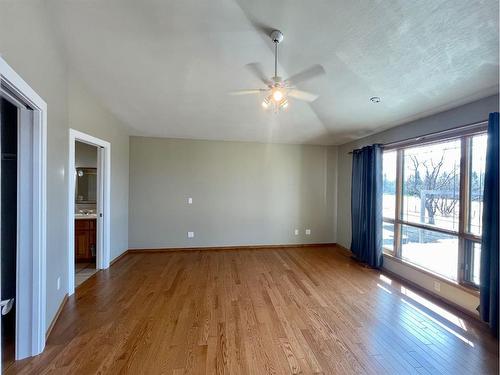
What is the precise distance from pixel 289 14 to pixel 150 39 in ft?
4.49

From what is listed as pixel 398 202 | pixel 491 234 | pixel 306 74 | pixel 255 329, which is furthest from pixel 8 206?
pixel 398 202

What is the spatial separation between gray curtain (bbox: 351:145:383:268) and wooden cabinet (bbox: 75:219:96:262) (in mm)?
4715

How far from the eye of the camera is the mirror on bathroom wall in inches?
163

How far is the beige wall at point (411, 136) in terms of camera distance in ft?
7.70

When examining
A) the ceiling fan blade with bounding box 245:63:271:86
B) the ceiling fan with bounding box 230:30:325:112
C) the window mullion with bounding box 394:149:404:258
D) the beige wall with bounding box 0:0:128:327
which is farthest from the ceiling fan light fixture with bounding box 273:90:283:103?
the window mullion with bounding box 394:149:404:258

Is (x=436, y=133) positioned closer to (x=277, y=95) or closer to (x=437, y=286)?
(x=437, y=286)

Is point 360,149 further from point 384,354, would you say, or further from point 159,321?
point 159,321

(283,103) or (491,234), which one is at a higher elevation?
(283,103)

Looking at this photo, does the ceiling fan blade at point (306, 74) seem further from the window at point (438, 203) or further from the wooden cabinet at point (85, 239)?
the wooden cabinet at point (85, 239)

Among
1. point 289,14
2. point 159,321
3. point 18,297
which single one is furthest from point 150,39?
point 159,321

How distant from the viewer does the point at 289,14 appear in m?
1.79

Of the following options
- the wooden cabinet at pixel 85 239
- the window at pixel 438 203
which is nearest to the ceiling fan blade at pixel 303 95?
the window at pixel 438 203

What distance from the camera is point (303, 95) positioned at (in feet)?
9.71

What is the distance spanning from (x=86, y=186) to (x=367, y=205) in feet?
17.5
